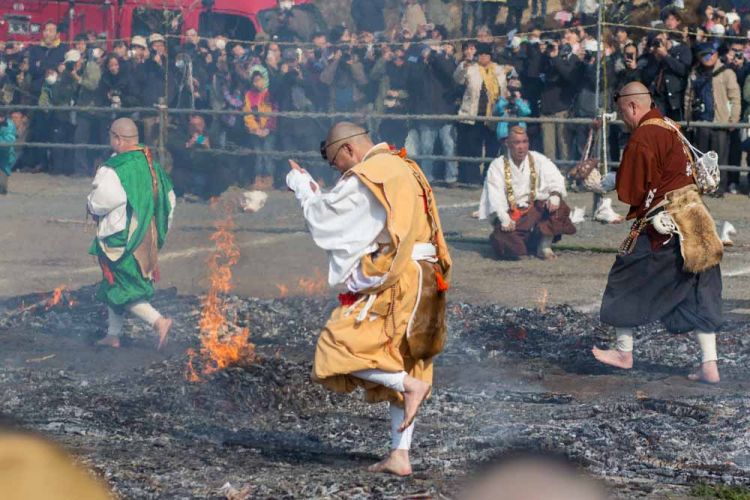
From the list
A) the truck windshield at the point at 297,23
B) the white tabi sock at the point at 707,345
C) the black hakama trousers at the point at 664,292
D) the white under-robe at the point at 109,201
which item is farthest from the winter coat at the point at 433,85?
the white tabi sock at the point at 707,345

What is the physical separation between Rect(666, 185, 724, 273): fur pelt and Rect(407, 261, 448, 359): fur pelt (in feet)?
7.37

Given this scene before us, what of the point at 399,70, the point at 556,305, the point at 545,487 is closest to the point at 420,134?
the point at 399,70

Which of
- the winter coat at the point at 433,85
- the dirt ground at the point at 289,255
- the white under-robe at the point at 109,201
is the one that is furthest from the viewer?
the winter coat at the point at 433,85

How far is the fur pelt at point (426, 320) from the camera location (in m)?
6.25

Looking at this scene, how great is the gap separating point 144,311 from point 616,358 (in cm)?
317

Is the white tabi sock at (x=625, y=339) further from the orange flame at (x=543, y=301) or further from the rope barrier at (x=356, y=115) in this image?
the rope barrier at (x=356, y=115)

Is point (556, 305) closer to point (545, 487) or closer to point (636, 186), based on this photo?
point (636, 186)

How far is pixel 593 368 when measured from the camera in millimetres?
8492

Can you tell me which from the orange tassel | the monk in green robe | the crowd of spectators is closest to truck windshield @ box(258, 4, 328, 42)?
the crowd of spectators

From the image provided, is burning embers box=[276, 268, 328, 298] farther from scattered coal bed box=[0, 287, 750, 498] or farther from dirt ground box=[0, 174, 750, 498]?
scattered coal bed box=[0, 287, 750, 498]

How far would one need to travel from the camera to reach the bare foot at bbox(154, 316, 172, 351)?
356 inches

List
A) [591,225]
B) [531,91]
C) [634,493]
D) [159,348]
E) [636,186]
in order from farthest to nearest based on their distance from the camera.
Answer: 1. [531,91]
2. [591,225]
3. [159,348]
4. [636,186]
5. [634,493]

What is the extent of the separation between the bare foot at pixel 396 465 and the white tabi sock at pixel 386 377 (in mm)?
298

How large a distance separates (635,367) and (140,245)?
3.40m
